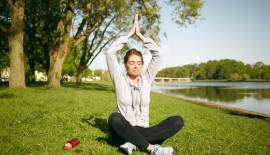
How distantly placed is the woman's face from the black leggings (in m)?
0.81

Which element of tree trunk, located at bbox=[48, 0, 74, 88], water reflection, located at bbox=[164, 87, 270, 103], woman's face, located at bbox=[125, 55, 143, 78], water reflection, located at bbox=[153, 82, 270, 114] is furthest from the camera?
water reflection, located at bbox=[164, 87, 270, 103]

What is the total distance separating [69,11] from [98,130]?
17920mm

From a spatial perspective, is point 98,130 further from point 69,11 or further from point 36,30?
point 36,30

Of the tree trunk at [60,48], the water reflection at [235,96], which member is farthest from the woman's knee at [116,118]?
the tree trunk at [60,48]

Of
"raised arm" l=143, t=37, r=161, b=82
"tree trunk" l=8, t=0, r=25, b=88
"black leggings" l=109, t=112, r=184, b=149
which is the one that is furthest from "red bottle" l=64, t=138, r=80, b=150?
"tree trunk" l=8, t=0, r=25, b=88

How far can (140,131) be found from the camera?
5.21 metres

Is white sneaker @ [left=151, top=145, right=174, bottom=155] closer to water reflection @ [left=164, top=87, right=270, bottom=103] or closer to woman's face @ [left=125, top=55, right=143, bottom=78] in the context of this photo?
woman's face @ [left=125, top=55, right=143, bottom=78]

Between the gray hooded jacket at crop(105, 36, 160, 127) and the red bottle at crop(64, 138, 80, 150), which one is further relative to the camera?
the red bottle at crop(64, 138, 80, 150)

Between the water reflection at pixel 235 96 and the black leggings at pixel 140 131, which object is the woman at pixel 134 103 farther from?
the water reflection at pixel 235 96

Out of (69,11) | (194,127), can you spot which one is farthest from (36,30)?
(194,127)

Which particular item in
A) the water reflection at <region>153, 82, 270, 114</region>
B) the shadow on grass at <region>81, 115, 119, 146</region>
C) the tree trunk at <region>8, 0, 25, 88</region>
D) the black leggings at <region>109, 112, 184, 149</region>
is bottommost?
the water reflection at <region>153, 82, 270, 114</region>

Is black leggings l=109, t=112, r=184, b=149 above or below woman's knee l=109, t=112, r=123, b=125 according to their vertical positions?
below

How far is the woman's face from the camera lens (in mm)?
5168

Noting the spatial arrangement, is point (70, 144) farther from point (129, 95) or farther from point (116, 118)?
point (129, 95)
